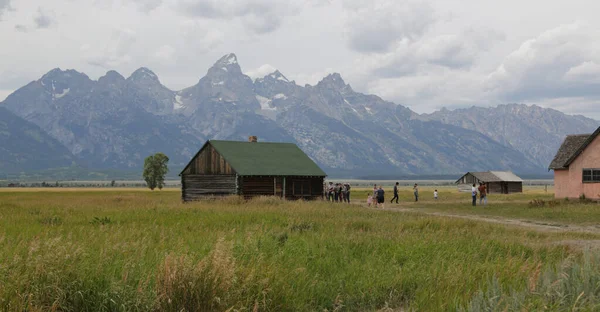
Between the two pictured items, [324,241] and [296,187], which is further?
[296,187]

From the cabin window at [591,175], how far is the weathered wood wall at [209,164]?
2897 cm

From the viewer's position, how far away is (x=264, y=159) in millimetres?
46969

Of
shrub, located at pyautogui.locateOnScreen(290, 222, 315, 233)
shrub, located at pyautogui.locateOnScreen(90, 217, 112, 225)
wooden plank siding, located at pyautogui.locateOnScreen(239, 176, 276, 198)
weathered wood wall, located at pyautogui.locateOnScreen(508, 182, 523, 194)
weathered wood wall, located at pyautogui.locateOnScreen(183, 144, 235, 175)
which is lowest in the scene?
weathered wood wall, located at pyautogui.locateOnScreen(508, 182, 523, 194)

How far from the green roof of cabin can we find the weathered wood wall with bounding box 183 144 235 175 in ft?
1.87

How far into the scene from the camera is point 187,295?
6.12 metres

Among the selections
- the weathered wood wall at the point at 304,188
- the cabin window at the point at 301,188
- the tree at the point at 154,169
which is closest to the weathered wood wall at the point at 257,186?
the weathered wood wall at the point at 304,188

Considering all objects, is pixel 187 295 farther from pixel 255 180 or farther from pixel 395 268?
pixel 255 180

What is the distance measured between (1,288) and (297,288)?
370 cm

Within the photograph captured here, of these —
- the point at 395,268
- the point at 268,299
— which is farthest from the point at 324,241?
the point at 268,299

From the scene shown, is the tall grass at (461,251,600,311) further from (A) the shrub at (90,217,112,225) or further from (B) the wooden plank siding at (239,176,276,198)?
(B) the wooden plank siding at (239,176,276,198)

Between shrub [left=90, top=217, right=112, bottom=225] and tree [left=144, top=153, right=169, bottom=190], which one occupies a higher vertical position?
tree [left=144, top=153, right=169, bottom=190]

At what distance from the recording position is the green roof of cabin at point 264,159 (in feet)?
144

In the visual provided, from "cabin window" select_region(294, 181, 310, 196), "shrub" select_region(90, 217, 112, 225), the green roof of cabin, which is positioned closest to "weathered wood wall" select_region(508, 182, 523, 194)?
the green roof of cabin

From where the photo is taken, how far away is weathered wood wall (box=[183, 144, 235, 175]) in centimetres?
4447
